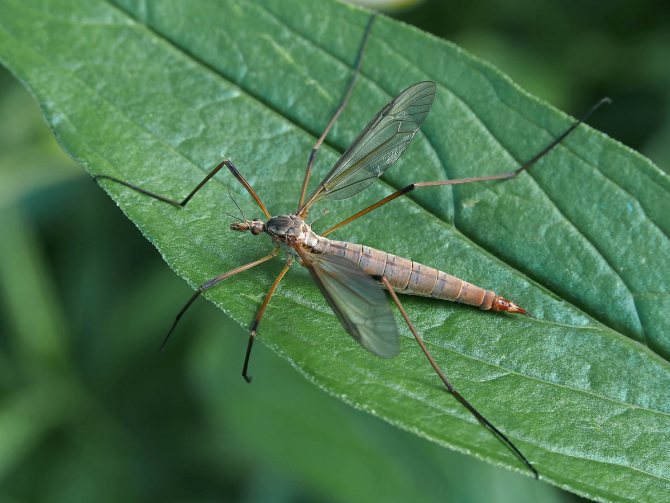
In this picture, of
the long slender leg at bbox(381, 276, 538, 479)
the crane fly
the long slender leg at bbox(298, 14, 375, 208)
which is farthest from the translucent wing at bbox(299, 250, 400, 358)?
the long slender leg at bbox(298, 14, 375, 208)

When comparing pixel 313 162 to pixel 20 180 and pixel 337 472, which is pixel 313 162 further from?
pixel 20 180

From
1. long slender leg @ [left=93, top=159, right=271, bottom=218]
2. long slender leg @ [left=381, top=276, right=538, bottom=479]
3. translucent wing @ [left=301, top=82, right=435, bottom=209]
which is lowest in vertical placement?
long slender leg @ [left=381, top=276, right=538, bottom=479]

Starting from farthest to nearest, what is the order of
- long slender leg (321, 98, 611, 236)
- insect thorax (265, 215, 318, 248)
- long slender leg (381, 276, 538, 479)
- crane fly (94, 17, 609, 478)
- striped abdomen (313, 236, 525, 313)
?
insect thorax (265, 215, 318, 248)
long slender leg (321, 98, 611, 236)
striped abdomen (313, 236, 525, 313)
crane fly (94, 17, 609, 478)
long slender leg (381, 276, 538, 479)

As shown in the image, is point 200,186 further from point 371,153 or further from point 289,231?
point 371,153

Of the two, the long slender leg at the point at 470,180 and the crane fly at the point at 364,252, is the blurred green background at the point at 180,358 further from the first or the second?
the long slender leg at the point at 470,180

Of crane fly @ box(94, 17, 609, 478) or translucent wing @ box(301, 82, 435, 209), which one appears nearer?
crane fly @ box(94, 17, 609, 478)

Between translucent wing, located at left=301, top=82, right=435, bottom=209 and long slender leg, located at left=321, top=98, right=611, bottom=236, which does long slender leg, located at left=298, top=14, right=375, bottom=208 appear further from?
long slender leg, located at left=321, top=98, right=611, bottom=236

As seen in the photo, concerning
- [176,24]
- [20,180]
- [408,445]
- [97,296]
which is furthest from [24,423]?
[176,24]
